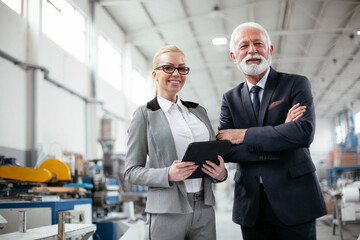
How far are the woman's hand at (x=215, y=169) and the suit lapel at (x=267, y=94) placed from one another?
278 mm

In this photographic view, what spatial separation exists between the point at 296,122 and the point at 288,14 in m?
8.58

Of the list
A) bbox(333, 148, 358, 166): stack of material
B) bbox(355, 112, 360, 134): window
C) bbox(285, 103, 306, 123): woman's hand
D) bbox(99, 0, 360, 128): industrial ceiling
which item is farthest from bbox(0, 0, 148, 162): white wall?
bbox(355, 112, 360, 134): window

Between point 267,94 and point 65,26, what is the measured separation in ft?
20.3

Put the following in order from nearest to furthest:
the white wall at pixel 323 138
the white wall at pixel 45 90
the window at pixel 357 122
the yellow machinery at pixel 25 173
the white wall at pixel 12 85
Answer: the yellow machinery at pixel 25 173 → the white wall at pixel 12 85 → the white wall at pixel 45 90 → the window at pixel 357 122 → the white wall at pixel 323 138

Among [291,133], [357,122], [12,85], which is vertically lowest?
[291,133]

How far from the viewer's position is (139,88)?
11.5 metres

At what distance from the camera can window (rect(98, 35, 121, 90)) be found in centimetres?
865

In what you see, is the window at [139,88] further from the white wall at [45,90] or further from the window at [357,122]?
the window at [357,122]

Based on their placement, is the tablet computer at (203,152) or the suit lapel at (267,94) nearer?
the tablet computer at (203,152)

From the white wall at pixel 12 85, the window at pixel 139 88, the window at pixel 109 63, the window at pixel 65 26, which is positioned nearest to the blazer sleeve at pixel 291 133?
the white wall at pixel 12 85

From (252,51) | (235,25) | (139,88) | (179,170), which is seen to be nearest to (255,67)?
(252,51)

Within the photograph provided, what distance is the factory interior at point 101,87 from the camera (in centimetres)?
301

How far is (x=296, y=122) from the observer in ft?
5.00

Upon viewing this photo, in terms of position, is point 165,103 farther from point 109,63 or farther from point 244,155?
point 109,63
